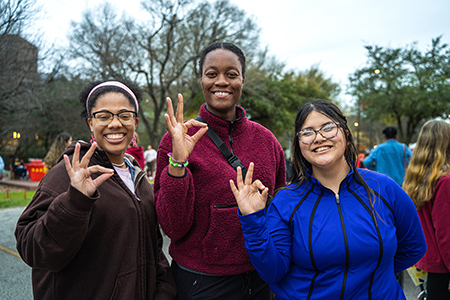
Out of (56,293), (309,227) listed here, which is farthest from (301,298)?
(56,293)

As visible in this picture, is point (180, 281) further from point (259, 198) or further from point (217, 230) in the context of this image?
point (259, 198)

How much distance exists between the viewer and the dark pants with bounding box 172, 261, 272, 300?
1751 mm

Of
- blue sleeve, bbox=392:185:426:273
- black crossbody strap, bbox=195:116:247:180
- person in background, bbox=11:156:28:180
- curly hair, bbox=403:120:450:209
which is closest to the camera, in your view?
blue sleeve, bbox=392:185:426:273

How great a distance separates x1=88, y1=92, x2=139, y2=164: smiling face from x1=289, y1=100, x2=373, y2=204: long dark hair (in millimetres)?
1025

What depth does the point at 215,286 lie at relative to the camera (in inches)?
69.0

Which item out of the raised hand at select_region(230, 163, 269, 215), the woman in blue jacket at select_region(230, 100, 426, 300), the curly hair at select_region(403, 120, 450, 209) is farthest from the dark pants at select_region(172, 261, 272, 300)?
the curly hair at select_region(403, 120, 450, 209)

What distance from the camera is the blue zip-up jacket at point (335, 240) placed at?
4.83ft

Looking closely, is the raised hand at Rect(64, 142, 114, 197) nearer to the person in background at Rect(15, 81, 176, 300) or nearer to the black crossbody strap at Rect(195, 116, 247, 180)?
the person in background at Rect(15, 81, 176, 300)

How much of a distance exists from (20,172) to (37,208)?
734 inches

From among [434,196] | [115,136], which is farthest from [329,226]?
[434,196]

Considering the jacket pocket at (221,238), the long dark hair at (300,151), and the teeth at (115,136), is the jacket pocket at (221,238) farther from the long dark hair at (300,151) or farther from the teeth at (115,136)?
the teeth at (115,136)

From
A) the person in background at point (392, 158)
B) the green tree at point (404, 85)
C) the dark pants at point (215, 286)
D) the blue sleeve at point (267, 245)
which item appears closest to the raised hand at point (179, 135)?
the blue sleeve at point (267, 245)

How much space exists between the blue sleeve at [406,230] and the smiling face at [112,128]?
157 centimetres

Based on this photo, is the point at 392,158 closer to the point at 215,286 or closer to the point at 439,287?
the point at 439,287
